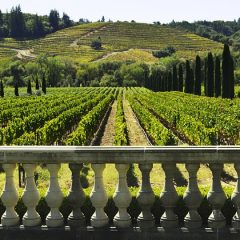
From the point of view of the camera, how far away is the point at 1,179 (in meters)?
11.1

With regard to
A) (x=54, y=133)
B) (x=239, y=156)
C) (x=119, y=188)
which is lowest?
(x=54, y=133)

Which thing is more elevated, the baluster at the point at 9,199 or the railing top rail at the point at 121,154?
the railing top rail at the point at 121,154

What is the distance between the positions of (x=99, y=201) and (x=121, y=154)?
0.52m

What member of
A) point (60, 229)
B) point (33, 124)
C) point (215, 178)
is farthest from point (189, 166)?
point (33, 124)

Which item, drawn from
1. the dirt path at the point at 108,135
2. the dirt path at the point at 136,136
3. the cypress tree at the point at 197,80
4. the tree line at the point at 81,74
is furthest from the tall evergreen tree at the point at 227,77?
the tree line at the point at 81,74

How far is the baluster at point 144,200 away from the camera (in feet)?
13.6

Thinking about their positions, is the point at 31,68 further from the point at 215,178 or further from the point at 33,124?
the point at 215,178

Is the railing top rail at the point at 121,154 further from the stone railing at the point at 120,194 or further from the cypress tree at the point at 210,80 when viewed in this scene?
the cypress tree at the point at 210,80

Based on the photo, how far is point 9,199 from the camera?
4.16m

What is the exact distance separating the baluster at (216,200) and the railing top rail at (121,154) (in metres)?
0.12

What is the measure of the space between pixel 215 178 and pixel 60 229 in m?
1.63

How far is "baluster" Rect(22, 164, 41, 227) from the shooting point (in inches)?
165

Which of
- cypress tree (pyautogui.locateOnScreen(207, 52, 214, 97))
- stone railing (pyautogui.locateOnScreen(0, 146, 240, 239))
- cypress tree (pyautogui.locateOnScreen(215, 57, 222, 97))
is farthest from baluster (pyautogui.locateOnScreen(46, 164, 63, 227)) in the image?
cypress tree (pyautogui.locateOnScreen(207, 52, 214, 97))

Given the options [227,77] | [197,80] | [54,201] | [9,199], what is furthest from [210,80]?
[9,199]
